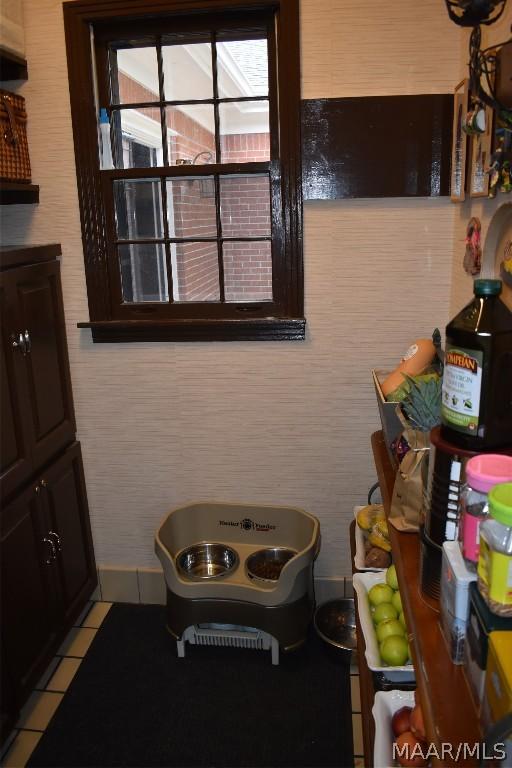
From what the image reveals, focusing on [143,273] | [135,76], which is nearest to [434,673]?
[143,273]

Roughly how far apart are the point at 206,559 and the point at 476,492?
1668 mm

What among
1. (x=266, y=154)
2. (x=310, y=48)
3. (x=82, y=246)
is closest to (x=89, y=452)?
(x=82, y=246)

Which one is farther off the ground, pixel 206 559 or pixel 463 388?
pixel 463 388

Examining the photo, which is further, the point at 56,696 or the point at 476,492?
the point at 56,696

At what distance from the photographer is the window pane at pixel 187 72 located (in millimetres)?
2109

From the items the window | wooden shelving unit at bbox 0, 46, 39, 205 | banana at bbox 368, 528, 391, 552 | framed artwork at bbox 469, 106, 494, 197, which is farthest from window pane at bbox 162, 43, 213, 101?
banana at bbox 368, 528, 391, 552

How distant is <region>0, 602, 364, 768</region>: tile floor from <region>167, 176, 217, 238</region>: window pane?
1.58 metres

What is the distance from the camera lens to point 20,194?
2141 mm

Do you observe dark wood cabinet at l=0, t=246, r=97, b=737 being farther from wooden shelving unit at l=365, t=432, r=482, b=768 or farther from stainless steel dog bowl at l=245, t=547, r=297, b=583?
wooden shelving unit at l=365, t=432, r=482, b=768

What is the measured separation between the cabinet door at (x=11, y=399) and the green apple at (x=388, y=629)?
1159 mm

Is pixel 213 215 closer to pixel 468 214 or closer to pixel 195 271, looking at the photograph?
pixel 195 271

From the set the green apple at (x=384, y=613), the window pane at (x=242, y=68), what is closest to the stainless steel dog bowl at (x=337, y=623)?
the green apple at (x=384, y=613)

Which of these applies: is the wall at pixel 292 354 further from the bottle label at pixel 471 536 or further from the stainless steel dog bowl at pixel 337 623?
the bottle label at pixel 471 536

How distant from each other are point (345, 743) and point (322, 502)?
0.82 m
